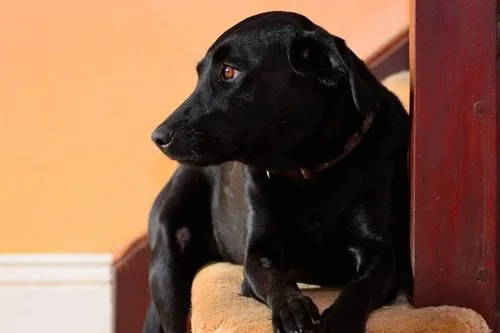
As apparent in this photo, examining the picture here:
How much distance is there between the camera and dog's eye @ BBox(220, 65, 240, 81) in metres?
1.36

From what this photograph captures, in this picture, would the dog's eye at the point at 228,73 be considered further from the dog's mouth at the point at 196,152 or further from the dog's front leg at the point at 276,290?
the dog's front leg at the point at 276,290

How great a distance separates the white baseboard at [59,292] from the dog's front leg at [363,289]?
34.8 inches

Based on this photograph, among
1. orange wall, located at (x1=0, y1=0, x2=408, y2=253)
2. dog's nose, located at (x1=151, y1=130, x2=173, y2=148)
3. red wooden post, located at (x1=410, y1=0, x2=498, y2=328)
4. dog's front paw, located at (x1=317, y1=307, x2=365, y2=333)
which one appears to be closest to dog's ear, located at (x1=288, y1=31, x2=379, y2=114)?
red wooden post, located at (x1=410, y1=0, x2=498, y2=328)

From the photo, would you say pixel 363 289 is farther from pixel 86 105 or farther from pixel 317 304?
pixel 86 105

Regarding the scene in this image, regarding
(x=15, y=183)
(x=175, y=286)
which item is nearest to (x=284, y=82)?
(x=175, y=286)

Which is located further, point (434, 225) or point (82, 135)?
point (82, 135)

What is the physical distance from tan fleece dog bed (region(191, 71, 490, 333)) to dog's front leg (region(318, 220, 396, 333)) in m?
0.02

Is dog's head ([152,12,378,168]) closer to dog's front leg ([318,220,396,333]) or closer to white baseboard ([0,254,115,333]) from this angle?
dog's front leg ([318,220,396,333])

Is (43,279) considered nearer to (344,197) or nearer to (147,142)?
(147,142)

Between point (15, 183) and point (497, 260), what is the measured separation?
1333mm

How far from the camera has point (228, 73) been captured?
1.37 meters

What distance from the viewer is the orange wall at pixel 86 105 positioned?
221 centimetres

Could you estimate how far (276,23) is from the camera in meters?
1.40

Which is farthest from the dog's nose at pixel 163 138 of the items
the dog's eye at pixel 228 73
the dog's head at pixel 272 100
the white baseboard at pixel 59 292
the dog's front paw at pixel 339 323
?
the white baseboard at pixel 59 292
